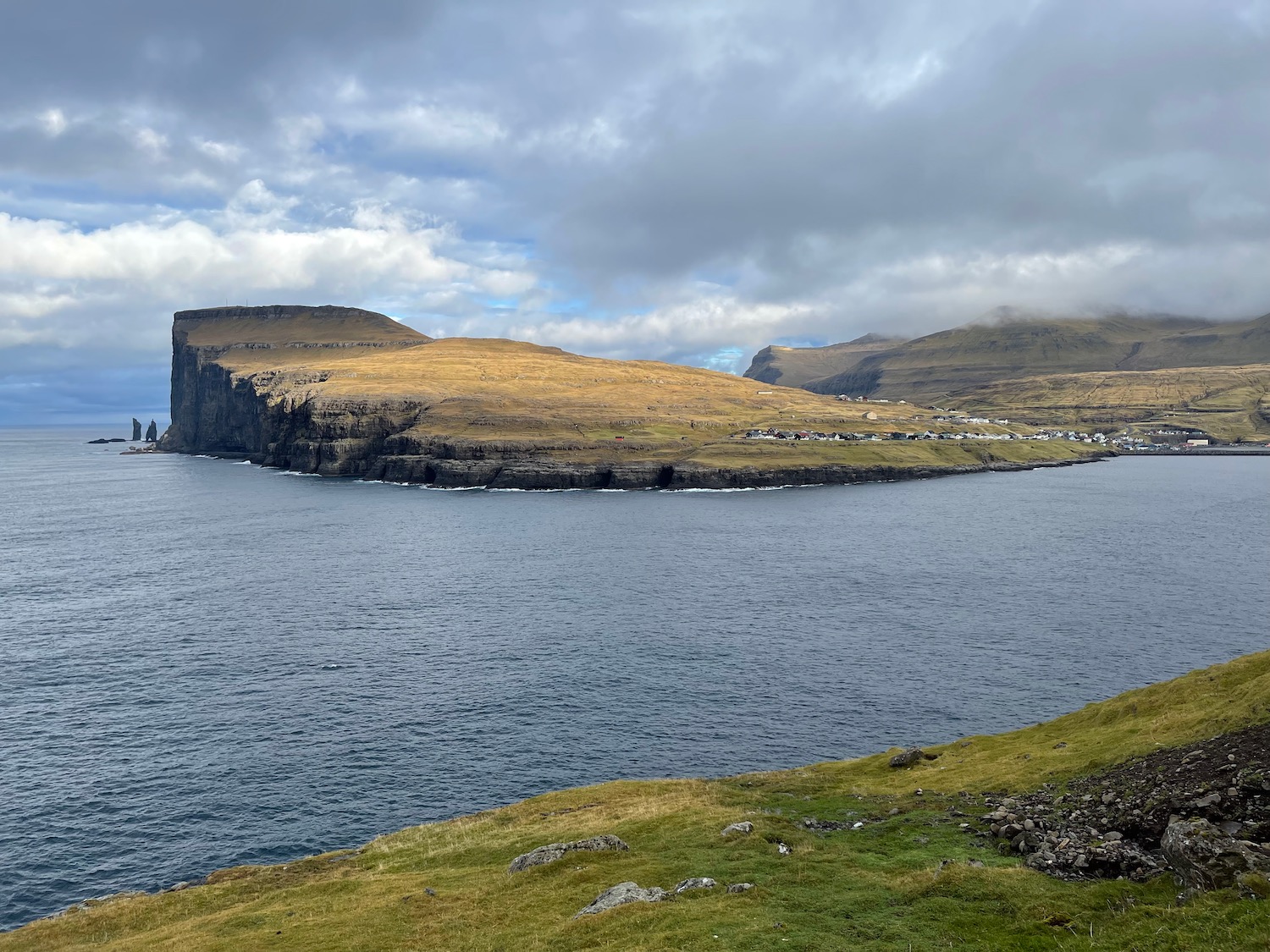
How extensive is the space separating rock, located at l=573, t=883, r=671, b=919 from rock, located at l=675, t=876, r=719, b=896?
613 mm

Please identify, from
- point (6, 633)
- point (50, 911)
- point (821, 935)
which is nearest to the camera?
point (821, 935)

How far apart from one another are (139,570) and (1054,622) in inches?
5625

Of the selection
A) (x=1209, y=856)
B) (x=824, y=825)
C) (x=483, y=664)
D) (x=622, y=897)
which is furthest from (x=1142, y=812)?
(x=483, y=664)

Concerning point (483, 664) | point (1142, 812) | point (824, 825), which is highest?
point (1142, 812)

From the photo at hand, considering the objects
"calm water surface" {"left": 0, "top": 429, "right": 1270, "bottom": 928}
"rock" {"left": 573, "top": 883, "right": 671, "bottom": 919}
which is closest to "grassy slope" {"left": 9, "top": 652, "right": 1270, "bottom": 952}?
"rock" {"left": 573, "top": 883, "right": 671, "bottom": 919}

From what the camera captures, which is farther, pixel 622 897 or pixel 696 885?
pixel 696 885

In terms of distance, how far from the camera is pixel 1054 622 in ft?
343

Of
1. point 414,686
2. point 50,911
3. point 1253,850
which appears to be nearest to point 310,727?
point 414,686

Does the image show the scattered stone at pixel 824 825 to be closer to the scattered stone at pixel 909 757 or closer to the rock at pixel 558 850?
the rock at pixel 558 850

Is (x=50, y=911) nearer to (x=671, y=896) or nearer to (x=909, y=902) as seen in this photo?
(x=671, y=896)

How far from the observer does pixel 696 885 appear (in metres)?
33.7

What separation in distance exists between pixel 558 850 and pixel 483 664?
5301 cm

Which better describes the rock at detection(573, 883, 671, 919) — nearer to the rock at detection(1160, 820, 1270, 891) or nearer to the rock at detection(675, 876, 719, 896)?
the rock at detection(675, 876, 719, 896)

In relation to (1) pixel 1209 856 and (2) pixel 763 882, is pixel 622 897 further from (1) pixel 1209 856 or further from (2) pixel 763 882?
(1) pixel 1209 856
